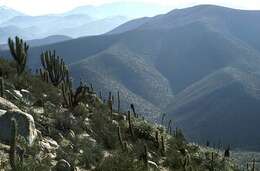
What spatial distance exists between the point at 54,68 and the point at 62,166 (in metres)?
12.3

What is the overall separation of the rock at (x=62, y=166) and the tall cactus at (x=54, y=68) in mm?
11562

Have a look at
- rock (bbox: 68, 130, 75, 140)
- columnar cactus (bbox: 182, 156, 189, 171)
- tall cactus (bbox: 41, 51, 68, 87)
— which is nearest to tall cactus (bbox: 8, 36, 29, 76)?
tall cactus (bbox: 41, 51, 68, 87)

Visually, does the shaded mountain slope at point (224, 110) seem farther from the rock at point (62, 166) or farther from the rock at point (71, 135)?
the rock at point (62, 166)

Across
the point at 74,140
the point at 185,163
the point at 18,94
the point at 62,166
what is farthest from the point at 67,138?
the point at 185,163

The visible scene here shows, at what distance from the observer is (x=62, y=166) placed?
1269 cm

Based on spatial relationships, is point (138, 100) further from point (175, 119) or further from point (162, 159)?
point (162, 159)

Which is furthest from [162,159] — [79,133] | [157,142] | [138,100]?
[138,100]

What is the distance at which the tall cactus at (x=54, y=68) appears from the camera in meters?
24.1

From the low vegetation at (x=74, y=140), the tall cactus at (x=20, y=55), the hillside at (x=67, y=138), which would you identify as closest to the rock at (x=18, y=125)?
the hillside at (x=67, y=138)

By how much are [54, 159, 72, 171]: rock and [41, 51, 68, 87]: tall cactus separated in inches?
455

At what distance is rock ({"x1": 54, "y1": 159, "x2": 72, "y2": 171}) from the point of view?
1265cm

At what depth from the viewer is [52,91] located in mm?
21656

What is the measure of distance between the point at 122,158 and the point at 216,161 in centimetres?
1055

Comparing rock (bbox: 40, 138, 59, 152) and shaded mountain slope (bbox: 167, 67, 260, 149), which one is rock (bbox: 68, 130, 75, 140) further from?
shaded mountain slope (bbox: 167, 67, 260, 149)
